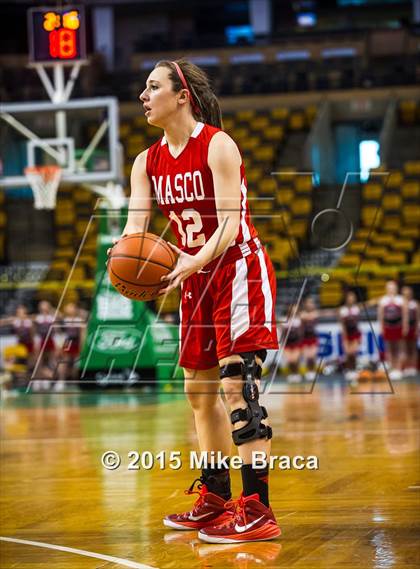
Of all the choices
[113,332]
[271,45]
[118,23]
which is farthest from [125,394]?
[118,23]

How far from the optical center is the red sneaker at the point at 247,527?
3912mm

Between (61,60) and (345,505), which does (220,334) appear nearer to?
(345,505)

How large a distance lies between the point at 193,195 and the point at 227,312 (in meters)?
0.47

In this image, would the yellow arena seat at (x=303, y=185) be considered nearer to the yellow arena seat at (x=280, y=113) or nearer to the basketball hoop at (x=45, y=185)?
the yellow arena seat at (x=280, y=113)

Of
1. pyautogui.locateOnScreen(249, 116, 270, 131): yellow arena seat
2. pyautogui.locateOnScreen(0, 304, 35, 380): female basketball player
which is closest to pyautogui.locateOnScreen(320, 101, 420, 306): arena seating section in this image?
pyautogui.locateOnScreen(249, 116, 270, 131): yellow arena seat

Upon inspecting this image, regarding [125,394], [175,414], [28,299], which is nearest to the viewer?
[175,414]

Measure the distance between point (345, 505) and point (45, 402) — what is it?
800 cm

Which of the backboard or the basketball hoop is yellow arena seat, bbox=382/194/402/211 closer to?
the backboard

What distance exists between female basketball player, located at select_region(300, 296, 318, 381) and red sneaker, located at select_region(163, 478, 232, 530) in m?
11.6

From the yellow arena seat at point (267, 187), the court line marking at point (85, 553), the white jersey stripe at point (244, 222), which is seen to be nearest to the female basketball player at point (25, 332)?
the yellow arena seat at point (267, 187)

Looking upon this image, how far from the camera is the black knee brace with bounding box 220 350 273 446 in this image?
396cm

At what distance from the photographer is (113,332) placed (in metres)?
12.7

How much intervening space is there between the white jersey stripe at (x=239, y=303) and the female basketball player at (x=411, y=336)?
38.2ft

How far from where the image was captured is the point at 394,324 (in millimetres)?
15250
